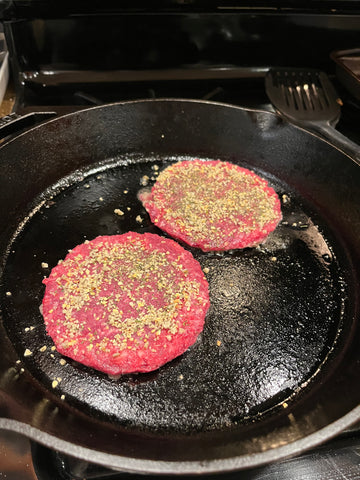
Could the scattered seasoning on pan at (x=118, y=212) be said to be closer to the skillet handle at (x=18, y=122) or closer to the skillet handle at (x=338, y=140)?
the skillet handle at (x=18, y=122)

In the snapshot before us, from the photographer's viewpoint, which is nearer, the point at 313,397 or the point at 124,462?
the point at 124,462

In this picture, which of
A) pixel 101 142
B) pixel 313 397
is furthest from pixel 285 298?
pixel 101 142

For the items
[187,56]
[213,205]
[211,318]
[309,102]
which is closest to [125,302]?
[211,318]

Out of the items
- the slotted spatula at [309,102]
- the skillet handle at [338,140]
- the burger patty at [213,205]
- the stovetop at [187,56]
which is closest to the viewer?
the burger patty at [213,205]

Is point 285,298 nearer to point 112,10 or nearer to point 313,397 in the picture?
point 313,397

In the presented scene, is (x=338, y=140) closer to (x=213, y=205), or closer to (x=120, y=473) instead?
(x=213, y=205)

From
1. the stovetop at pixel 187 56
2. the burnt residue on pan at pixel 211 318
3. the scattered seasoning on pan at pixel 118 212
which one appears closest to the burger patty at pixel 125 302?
the burnt residue on pan at pixel 211 318

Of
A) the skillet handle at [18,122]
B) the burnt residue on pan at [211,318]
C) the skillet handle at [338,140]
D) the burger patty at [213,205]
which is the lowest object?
the burnt residue on pan at [211,318]
